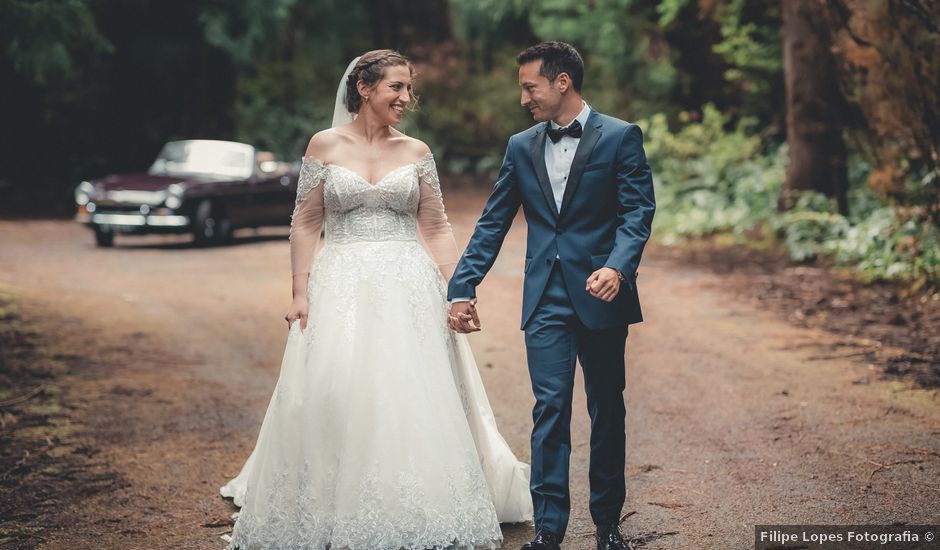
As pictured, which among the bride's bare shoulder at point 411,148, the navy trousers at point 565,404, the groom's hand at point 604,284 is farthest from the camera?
the bride's bare shoulder at point 411,148

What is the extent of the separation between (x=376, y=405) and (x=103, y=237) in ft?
50.2

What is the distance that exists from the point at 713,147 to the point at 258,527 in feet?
54.9

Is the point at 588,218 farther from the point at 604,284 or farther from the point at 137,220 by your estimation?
the point at 137,220

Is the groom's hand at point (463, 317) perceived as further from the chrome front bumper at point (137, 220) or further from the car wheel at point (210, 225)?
the car wheel at point (210, 225)

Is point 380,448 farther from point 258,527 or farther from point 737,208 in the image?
point 737,208

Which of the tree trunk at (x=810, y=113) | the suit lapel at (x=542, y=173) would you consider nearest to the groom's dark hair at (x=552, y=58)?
the suit lapel at (x=542, y=173)

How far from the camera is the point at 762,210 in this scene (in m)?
17.3

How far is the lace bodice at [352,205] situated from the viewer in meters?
5.04

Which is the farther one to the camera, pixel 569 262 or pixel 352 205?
pixel 352 205

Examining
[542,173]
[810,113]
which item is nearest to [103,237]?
[810,113]

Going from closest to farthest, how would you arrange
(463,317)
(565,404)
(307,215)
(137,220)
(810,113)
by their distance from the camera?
(565,404)
(463,317)
(307,215)
(810,113)
(137,220)

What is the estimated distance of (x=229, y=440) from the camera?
21.9ft

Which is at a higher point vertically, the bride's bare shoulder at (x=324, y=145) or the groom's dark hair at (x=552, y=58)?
the groom's dark hair at (x=552, y=58)

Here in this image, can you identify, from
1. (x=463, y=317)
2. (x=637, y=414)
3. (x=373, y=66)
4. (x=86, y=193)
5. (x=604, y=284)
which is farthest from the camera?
(x=86, y=193)
